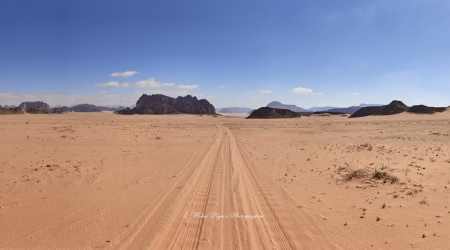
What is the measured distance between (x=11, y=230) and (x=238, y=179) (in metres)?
7.73

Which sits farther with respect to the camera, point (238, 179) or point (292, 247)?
point (238, 179)

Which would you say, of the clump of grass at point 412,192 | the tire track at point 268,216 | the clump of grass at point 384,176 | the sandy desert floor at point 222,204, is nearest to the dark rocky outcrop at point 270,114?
the sandy desert floor at point 222,204

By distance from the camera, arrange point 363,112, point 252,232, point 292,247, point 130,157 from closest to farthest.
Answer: point 292,247 < point 252,232 < point 130,157 < point 363,112

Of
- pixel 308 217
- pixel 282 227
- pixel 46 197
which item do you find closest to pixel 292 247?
pixel 282 227

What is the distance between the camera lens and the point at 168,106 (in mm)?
152625

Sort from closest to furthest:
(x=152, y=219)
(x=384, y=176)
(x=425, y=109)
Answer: (x=152, y=219)
(x=384, y=176)
(x=425, y=109)

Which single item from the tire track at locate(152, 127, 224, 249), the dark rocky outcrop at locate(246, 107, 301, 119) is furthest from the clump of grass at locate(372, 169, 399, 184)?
the dark rocky outcrop at locate(246, 107, 301, 119)

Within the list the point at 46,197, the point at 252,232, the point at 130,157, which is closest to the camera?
the point at 252,232

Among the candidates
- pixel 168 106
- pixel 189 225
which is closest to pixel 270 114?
A: pixel 168 106

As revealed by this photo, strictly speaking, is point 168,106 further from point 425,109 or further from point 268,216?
point 268,216

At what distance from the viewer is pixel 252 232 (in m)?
5.82

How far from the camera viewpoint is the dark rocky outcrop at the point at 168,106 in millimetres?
147825

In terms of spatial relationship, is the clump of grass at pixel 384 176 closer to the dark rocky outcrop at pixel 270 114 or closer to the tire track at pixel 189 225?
the tire track at pixel 189 225

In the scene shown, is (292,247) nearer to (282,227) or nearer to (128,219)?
(282,227)
